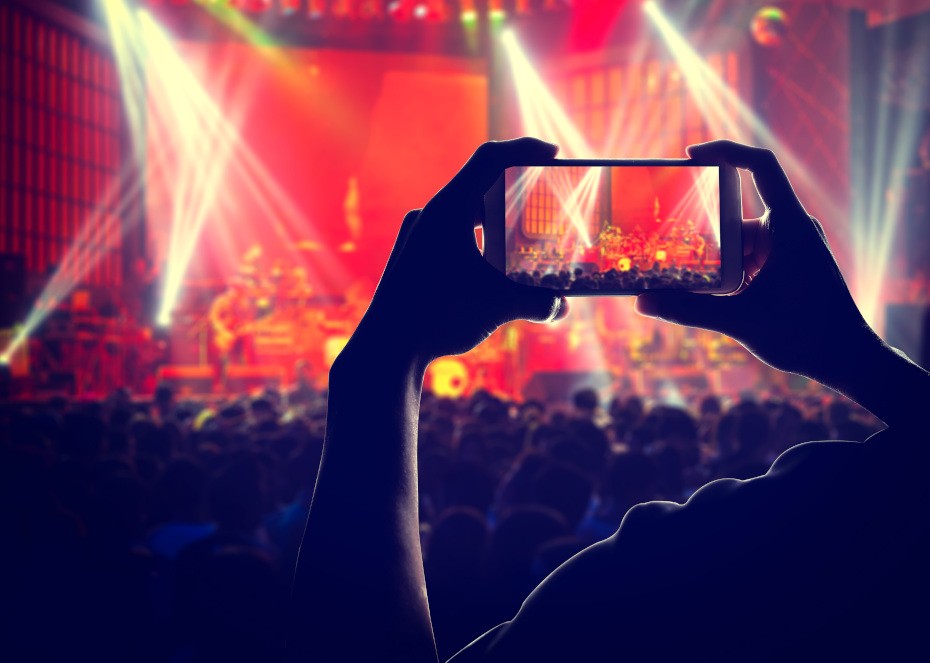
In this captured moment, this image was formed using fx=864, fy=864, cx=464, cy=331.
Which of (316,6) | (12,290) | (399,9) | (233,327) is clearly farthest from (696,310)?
(316,6)

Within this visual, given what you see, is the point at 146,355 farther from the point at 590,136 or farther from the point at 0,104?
the point at 590,136

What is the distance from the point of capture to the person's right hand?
0.99 m

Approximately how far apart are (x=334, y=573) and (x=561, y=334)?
17613 millimetres

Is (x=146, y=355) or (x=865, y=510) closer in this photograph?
(x=865, y=510)

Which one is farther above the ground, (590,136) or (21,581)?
(590,136)

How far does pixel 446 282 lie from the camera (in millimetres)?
953

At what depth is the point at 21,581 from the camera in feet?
9.85

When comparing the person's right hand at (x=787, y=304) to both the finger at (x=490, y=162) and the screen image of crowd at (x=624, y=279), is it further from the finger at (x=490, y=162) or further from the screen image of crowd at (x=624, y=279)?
the finger at (x=490, y=162)

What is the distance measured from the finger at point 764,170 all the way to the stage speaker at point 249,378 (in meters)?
17.1

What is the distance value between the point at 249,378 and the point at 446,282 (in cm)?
1746

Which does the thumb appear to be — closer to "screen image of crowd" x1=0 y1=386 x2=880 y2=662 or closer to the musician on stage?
"screen image of crowd" x1=0 y1=386 x2=880 y2=662

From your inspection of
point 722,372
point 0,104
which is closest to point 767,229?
point 722,372

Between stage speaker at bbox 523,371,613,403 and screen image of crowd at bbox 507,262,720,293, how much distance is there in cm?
1530

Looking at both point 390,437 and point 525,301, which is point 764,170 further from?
point 390,437
